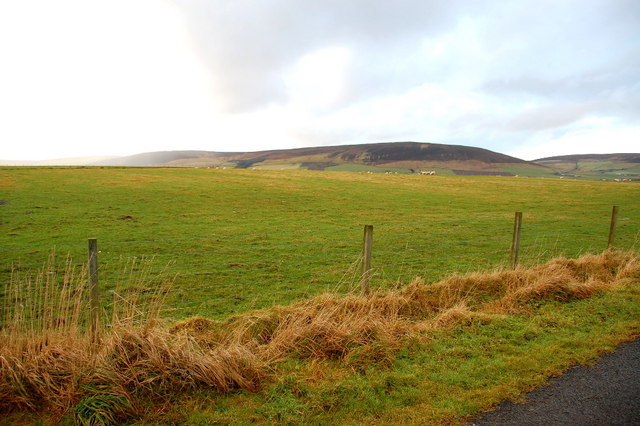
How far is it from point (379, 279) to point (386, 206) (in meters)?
22.4

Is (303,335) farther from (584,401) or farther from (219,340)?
(584,401)

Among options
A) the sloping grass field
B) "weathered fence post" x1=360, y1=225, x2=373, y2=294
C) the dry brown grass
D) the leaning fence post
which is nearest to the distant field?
the sloping grass field

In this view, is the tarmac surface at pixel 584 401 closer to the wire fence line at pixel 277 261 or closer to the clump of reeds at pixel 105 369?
the clump of reeds at pixel 105 369

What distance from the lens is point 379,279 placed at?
11.2 metres

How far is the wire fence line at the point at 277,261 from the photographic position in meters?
9.77

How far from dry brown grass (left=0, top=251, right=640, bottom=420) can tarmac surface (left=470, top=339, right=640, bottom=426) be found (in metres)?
1.71

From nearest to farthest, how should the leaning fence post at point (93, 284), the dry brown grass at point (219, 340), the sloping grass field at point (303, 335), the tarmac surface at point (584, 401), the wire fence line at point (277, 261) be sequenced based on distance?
the tarmac surface at point (584, 401) → the sloping grass field at point (303, 335) → the dry brown grass at point (219, 340) → the leaning fence post at point (93, 284) → the wire fence line at point (277, 261)

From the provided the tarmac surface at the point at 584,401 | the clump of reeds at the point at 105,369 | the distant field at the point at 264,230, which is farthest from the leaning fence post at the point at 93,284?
the tarmac surface at the point at 584,401

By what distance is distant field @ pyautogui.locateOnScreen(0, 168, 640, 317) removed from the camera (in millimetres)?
11508

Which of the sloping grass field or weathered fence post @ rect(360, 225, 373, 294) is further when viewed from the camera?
weathered fence post @ rect(360, 225, 373, 294)

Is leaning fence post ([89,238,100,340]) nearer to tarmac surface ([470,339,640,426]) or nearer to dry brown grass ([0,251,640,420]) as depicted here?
dry brown grass ([0,251,640,420])

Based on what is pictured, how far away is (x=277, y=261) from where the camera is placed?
13875 millimetres

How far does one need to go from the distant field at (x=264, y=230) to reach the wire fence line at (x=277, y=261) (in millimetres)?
63

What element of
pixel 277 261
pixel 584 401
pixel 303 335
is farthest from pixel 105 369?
pixel 277 261
